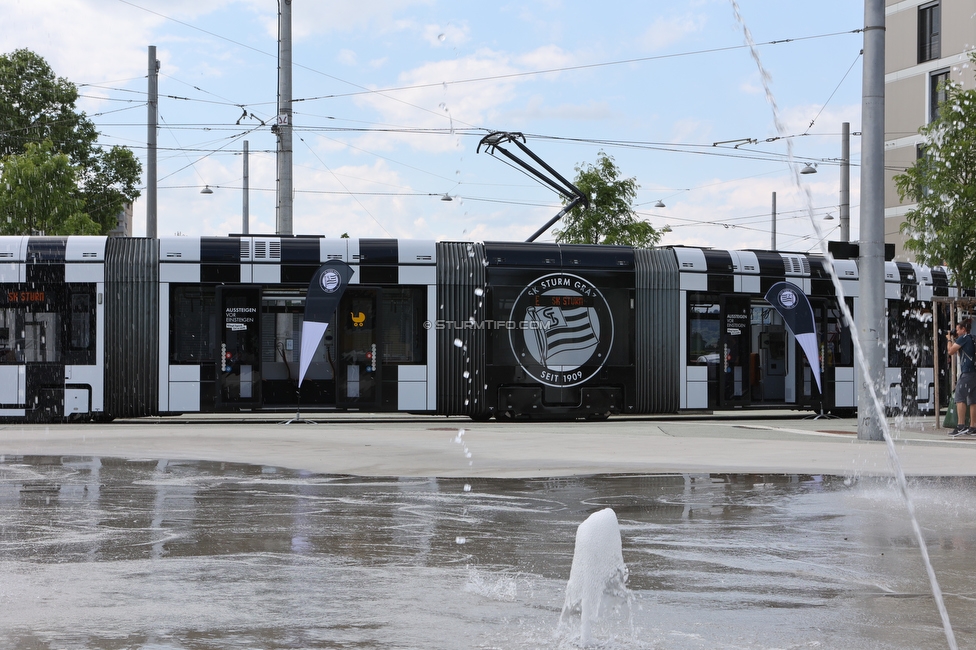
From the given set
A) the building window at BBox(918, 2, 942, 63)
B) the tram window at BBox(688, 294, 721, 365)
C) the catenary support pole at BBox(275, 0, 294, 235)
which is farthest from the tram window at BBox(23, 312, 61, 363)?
the building window at BBox(918, 2, 942, 63)

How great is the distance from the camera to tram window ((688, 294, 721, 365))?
71.9ft

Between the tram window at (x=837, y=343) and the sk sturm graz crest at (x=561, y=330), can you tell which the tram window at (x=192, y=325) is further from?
the tram window at (x=837, y=343)

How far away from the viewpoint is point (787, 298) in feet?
73.9

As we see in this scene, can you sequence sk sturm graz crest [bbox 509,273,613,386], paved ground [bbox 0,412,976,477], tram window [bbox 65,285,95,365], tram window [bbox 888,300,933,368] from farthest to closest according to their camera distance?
tram window [bbox 888,300,933,368] < sk sturm graz crest [bbox 509,273,613,386] < tram window [bbox 65,285,95,365] < paved ground [bbox 0,412,976,477]

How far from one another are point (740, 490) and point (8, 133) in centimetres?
4477

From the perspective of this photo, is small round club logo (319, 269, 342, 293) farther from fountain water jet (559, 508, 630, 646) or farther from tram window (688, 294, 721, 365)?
fountain water jet (559, 508, 630, 646)

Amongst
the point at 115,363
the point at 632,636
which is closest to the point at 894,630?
the point at 632,636

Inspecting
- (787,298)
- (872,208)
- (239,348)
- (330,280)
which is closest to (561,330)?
(330,280)

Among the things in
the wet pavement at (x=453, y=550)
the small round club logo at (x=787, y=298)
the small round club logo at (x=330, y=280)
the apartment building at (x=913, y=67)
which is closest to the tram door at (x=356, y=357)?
the small round club logo at (x=330, y=280)

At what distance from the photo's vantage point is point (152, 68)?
27.2m

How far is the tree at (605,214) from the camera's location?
36.4m

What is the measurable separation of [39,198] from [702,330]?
24.4 metres

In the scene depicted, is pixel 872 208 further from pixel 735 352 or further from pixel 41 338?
pixel 41 338

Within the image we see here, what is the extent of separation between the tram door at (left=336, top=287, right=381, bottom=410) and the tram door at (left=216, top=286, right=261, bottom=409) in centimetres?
148
